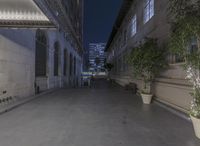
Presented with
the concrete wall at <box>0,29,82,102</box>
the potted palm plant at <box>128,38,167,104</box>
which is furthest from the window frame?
the concrete wall at <box>0,29,82,102</box>

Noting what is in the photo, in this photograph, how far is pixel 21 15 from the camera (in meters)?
6.23

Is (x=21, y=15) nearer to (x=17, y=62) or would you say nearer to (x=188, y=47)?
(x=17, y=62)

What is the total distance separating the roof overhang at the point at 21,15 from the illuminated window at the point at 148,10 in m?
A: 6.23

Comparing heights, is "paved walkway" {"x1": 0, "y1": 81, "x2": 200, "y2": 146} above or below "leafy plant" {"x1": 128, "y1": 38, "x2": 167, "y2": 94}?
below

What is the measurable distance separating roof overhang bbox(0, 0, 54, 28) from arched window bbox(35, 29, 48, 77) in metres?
3.86

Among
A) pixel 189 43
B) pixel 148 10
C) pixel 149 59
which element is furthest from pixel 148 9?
pixel 189 43

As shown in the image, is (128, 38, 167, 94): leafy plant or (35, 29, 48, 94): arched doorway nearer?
(128, 38, 167, 94): leafy plant

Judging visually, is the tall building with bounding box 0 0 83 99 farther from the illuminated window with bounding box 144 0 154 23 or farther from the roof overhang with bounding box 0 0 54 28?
the illuminated window with bounding box 144 0 154 23

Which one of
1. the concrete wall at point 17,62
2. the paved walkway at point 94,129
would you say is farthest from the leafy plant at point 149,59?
the concrete wall at point 17,62

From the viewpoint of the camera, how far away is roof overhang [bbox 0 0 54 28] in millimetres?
5335

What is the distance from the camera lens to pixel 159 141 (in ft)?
11.0

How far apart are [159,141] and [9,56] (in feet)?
22.7

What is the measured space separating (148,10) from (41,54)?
820cm

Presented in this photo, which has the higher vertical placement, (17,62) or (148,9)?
(148,9)
